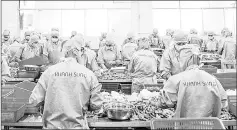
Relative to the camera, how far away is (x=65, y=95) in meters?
2.66

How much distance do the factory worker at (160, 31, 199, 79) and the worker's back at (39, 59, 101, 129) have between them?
2.06m

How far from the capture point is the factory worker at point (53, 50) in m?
6.93

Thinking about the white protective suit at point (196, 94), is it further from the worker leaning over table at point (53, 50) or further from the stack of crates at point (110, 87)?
the worker leaning over table at point (53, 50)

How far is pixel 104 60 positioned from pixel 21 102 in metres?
4.54

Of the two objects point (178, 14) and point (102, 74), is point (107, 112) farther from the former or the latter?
point (178, 14)

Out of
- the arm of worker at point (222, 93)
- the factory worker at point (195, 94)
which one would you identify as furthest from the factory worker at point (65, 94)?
the arm of worker at point (222, 93)

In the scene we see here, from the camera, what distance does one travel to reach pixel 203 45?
10.4 metres

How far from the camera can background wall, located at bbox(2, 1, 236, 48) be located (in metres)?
13.6

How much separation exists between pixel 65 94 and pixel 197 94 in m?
1.40

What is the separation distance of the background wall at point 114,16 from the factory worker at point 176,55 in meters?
9.18

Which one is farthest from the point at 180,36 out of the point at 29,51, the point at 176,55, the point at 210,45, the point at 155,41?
the point at 210,45

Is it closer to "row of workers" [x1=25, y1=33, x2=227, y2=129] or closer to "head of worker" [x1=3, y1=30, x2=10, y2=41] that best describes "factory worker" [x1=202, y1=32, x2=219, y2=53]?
"head of worker" [x1=3, y1=30, x2=10, y2=41]

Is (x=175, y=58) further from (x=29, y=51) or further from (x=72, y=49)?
(x=29, y=51)

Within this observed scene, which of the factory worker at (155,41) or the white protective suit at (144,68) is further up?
the factory worker at (155,41)
